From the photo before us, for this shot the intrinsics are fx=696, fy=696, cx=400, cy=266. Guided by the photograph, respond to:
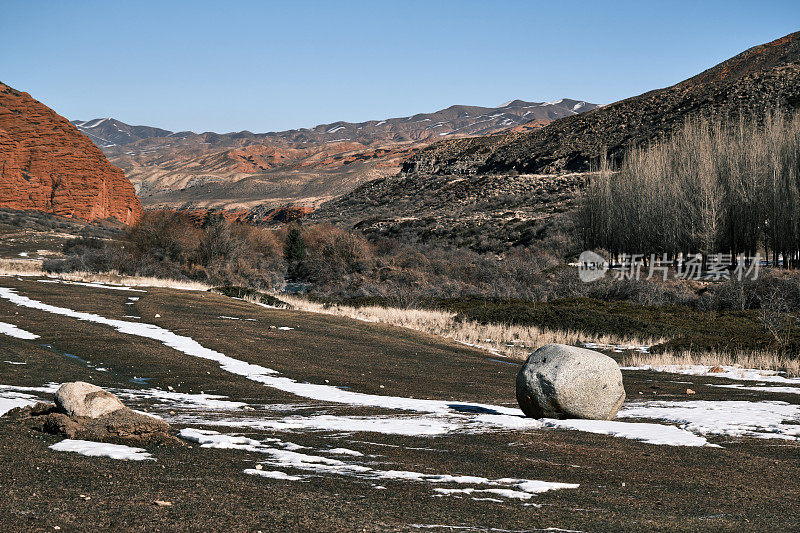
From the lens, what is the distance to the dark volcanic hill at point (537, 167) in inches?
2776

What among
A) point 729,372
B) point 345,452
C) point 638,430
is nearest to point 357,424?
point 345,452

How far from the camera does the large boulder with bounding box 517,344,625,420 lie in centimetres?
888

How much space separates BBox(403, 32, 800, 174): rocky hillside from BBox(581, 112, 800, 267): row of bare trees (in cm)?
3077

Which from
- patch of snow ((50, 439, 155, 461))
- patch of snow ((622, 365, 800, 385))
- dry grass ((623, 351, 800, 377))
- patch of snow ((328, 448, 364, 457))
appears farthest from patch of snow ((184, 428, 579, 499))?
dry grass ((623, 351, 800, 377))

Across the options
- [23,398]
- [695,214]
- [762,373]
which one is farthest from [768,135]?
[23,398]

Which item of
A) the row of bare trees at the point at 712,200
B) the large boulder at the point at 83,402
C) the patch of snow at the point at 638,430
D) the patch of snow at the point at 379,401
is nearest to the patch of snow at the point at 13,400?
the large boulder at the point at 83,402

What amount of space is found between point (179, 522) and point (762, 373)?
48.2 feet

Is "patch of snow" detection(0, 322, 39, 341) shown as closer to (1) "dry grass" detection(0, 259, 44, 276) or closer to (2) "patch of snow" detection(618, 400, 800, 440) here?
(2) "patch of snow" detection(618, 400, 800, 440)

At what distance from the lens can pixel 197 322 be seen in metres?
19.1

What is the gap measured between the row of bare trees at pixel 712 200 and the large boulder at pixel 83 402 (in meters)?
40.9

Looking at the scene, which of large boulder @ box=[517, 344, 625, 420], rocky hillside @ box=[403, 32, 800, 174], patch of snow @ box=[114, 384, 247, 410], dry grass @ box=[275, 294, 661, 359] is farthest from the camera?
rocky hillside @ box=[403, 32, 800, 174]

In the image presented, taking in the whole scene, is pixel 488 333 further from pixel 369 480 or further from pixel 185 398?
pixel 369 480

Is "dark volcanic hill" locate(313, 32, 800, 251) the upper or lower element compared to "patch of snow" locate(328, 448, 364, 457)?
upper

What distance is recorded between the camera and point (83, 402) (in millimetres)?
6965
